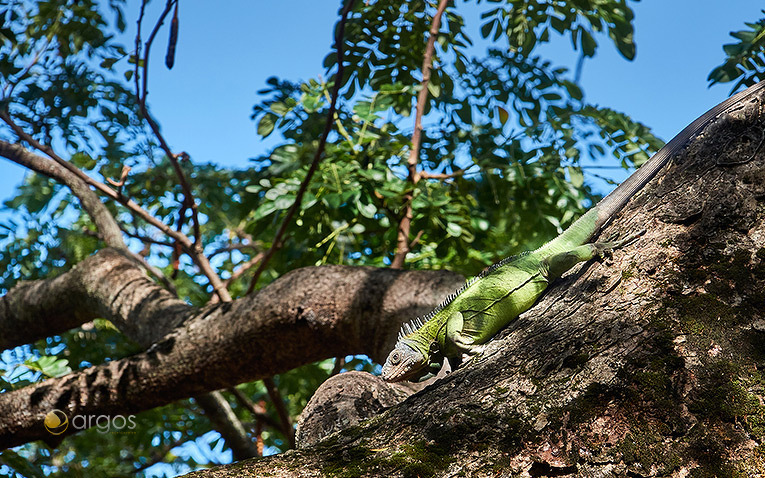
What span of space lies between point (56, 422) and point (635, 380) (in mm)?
3861

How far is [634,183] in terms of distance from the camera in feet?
8.53

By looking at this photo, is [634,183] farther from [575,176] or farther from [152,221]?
[152,221]

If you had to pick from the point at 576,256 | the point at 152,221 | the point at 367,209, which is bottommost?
the point at 576,256

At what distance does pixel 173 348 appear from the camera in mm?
4180

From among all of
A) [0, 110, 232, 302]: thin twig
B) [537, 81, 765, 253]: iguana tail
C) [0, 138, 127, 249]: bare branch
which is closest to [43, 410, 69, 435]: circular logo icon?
[0, 110, 232, 302]: thin twig

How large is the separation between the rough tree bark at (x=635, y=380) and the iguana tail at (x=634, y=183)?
0.13 m

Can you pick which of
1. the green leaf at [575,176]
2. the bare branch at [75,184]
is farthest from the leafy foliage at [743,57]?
the bare branch at [75,184]

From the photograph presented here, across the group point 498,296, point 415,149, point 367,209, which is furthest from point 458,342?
point 415,149

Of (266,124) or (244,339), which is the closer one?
(244,339)

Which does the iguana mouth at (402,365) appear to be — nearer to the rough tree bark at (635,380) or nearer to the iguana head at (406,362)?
the iguana head at (406,362)

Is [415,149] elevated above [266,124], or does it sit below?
below

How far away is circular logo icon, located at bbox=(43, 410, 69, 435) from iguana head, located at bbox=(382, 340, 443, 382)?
7.96ft

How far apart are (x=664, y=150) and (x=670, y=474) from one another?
137cm

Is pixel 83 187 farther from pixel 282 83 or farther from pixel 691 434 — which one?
pixel 691 434
